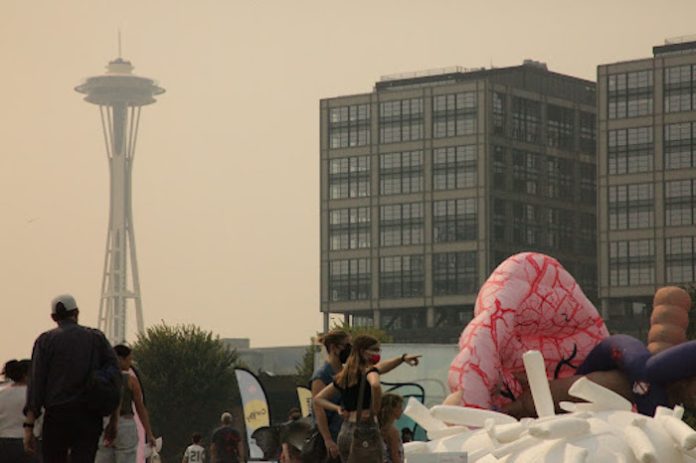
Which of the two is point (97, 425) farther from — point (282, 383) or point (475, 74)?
point (475, 74)

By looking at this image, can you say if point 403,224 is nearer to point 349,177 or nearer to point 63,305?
point 349,177

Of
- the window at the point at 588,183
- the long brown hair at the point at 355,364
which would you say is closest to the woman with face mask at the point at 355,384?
the long brown hair at the point at 355,364

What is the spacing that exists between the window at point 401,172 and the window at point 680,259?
22355mm

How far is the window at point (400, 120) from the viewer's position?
16425 cm

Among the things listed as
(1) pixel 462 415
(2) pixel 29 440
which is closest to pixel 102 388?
(2) pixel 29 440

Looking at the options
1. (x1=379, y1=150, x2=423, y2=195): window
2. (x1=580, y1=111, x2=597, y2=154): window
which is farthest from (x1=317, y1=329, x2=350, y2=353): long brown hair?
(x1=580, y1=111, x2=597, y2=154): window

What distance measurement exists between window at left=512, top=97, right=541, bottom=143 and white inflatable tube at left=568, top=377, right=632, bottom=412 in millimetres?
145329

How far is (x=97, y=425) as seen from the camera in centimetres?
1401

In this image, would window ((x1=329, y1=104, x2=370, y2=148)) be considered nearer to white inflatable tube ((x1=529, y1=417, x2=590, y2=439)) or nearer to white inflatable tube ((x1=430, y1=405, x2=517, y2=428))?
white inflatable tube ((x1=430, y1=405, x2=517, y2=428))

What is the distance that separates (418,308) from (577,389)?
481ft

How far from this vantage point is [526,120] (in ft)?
537

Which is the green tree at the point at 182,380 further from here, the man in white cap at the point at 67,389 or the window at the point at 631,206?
the man in white cap at the point at 67,389

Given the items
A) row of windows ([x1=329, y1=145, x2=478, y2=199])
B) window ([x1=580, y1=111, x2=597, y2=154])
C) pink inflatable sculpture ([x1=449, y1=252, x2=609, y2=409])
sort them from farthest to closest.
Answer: window ([x1=580, y1=111, x2=597, y2=154]), row of windows ([x1=329, y1=145, x2=478, y2=199]), pink inflatable sculpture ([x1=449, y1=252, x2=609, y2=409])

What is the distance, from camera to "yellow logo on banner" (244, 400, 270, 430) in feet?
178
